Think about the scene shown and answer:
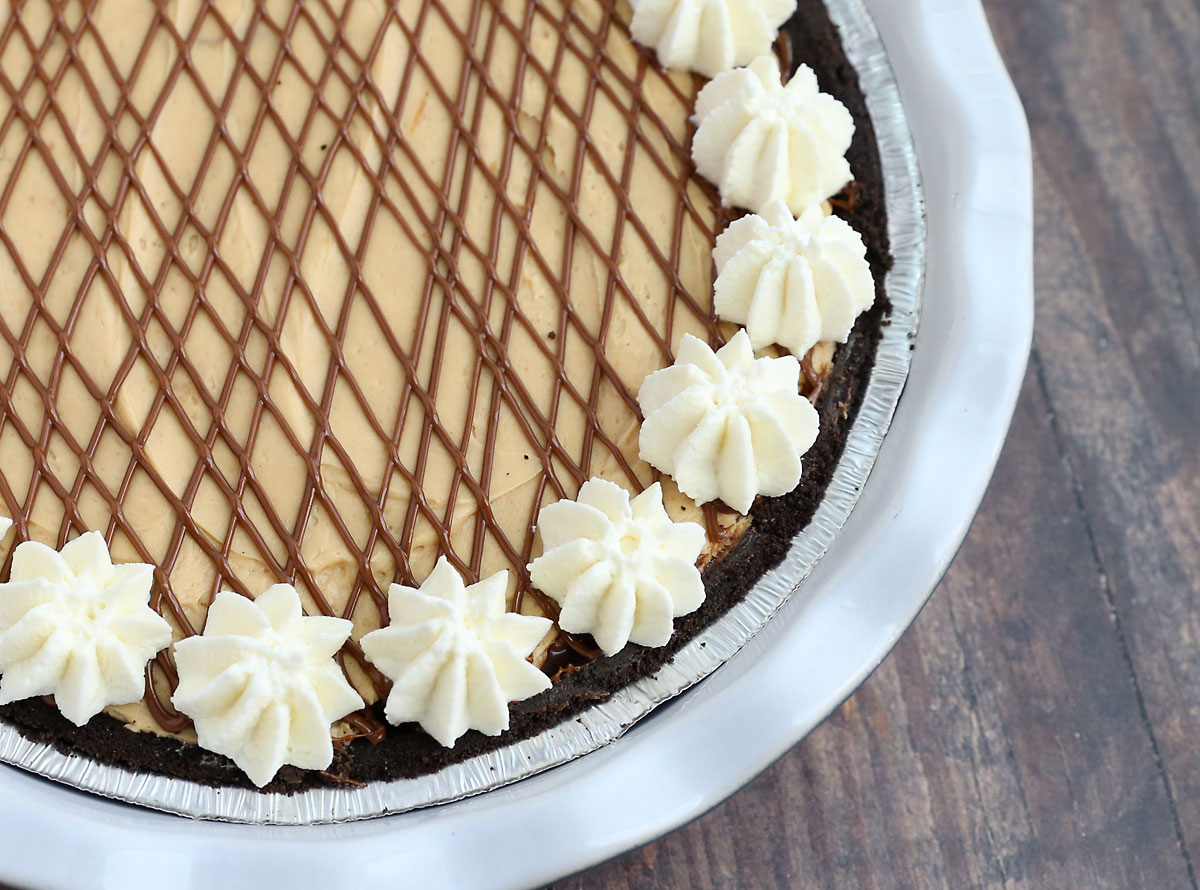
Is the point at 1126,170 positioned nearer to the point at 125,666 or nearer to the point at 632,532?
the point at 632,532

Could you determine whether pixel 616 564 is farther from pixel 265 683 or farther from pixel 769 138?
pixel 769 138

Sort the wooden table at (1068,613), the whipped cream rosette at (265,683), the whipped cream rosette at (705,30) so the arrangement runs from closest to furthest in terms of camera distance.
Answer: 1. the whipped cream rosette at (265,683)
2. the whipped cream rosette at (705,30)
3. the wooden table at (1068,613)

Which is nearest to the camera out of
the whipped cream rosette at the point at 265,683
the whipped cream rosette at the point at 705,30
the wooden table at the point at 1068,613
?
the whipped cream rosette at the point at 265,683

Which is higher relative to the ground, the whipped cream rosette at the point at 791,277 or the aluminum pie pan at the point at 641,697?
the whipped cream rosette at the point at 791,277

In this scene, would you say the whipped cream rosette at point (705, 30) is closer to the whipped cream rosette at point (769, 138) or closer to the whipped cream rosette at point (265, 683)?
the whipped cream rosette at point (769, 138)

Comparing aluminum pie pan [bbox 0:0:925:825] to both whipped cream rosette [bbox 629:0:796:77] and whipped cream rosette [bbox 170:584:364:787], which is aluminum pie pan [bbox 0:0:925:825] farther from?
whipped cream rosette [bbox 629:0:796:77]

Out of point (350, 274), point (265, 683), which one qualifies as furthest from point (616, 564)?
point (350, 274)

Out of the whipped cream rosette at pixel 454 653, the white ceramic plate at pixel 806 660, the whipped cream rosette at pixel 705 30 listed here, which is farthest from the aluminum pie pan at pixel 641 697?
the whipped cream rosette at pixel 705 30
